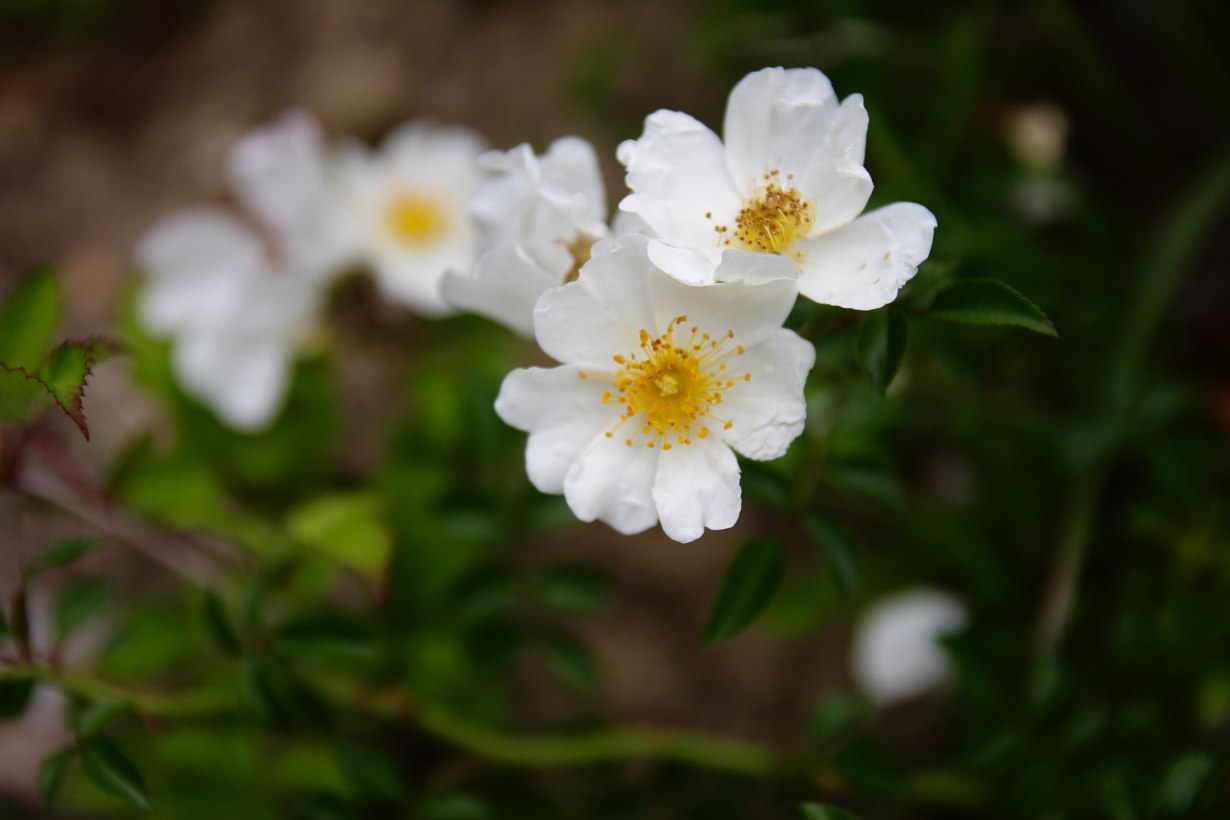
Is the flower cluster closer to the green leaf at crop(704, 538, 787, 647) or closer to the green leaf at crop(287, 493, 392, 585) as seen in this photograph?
the green leaf at crop(704, 538, 787, 647)

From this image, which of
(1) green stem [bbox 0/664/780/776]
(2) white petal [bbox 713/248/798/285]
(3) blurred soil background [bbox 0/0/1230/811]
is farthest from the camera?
(3) blurred soil background [bbox 0/0/1230/811]

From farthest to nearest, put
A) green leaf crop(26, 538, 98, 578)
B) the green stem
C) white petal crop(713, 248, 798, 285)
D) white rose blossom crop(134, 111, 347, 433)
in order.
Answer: white rose blossom crop(134, 111, 347, 433)
the green stem
green leaf crop(26, 538, 98, 578)
white petal crop(713, 248, 798, 285)

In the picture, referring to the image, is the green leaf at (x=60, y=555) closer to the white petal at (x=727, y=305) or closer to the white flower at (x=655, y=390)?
the white flower at (x=655, y=390)

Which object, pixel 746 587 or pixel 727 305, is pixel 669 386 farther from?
pixel 746 587

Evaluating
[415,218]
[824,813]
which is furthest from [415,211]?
[824,813]

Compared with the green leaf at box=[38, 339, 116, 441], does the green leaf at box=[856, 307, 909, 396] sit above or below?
above

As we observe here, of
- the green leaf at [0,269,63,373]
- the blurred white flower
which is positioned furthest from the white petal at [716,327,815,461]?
the blurred white flower

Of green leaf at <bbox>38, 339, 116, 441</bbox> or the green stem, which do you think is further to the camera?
the green stem
